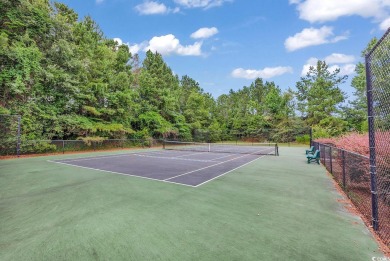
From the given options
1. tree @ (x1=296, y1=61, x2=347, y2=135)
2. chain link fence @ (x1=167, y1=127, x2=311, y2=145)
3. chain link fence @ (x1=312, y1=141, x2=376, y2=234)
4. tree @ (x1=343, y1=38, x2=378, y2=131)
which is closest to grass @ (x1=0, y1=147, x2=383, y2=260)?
chain link fence @ (x1=312, y1=141, x2=376, y2=234)

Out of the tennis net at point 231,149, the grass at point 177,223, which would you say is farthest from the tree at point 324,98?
the grass at point 177,223

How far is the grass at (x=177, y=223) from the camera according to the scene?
280 centimetres

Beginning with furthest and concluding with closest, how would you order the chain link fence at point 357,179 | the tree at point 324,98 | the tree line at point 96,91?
the tree at point 324,98, the tree line at point 96,91, the chain link fence at point 357,179

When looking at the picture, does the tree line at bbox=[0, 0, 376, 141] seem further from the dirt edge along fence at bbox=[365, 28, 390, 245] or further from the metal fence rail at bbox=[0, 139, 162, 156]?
the dirt edge along fence at bbox=[365, 28, 390, 245]

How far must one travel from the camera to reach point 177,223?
A: 3734mm

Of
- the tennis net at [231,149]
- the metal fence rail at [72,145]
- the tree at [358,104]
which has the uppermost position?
the tree at [358,104]

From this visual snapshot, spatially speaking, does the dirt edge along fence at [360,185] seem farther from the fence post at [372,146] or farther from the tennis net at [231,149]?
the tennis net at [231,149]

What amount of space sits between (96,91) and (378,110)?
2276cm

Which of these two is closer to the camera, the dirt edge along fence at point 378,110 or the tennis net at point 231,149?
the dirt edge along fence at point 378,110

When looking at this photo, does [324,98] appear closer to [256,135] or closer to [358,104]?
[358,104]

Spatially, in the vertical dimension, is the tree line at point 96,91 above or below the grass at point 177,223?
above

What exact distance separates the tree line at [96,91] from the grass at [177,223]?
13.3 m

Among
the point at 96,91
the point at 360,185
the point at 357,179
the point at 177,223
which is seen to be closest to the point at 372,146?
the point at 360,185

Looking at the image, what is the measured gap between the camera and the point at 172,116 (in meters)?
32.4
